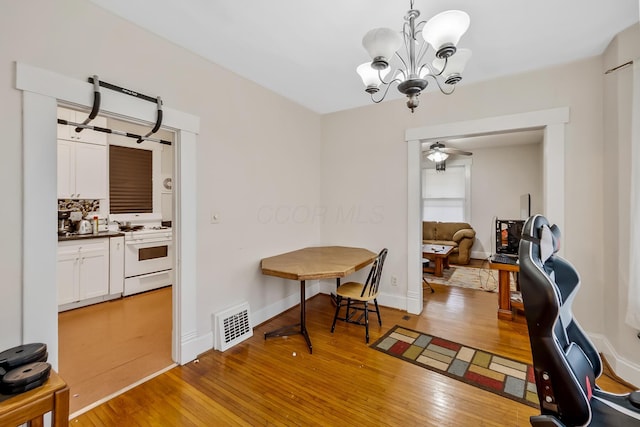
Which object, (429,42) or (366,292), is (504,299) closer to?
(366,292)

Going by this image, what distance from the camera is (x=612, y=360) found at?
7.35 ft

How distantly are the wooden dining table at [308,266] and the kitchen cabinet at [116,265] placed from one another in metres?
2.27

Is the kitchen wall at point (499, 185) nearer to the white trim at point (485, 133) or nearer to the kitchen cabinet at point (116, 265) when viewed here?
the white trim at point (485, 133)

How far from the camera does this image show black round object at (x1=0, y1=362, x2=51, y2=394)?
120cm

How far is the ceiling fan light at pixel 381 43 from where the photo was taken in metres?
1.48

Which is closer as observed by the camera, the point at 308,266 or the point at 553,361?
the point at 553,361

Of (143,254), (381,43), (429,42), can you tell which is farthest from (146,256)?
(429,42)

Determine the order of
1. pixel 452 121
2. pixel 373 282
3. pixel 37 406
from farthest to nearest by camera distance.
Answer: pixel 452 121
pixel 373 282
pixel 37 406

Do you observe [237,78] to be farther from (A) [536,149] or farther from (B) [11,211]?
(A) [536,149]

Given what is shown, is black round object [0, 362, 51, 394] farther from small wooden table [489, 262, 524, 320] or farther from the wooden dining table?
small wooden table [489, 262, 524, 320]

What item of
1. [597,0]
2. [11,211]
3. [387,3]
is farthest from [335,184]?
[11,211]

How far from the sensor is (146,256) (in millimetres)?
4160

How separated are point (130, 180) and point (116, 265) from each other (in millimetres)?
1442

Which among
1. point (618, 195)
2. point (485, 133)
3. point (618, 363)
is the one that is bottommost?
point (618, 363)
